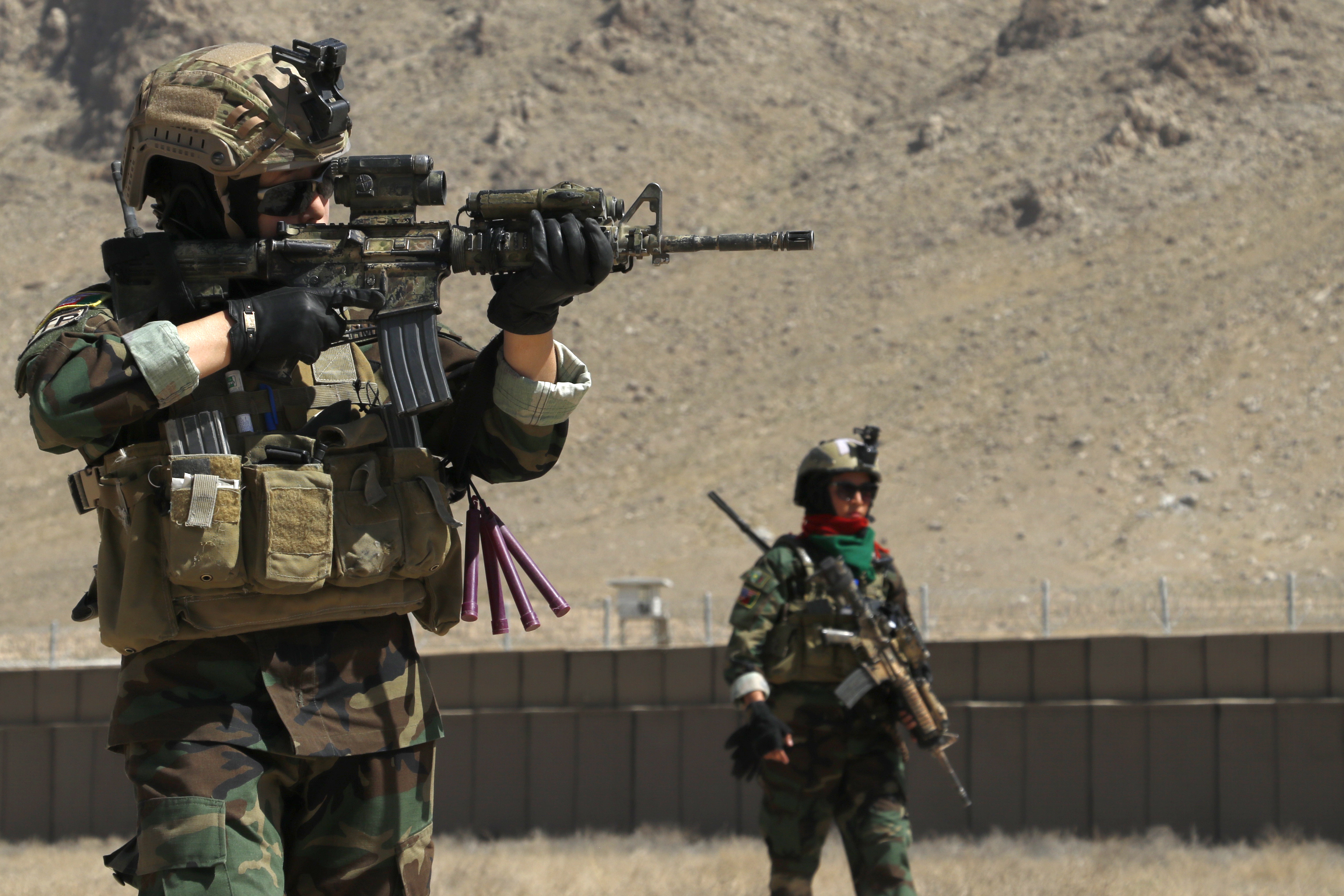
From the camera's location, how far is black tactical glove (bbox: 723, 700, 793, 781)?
579cm

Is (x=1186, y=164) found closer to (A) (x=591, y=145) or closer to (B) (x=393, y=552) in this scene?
(A) (x=591, y=145)

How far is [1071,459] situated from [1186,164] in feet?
41.1

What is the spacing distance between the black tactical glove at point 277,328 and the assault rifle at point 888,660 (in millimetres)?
3243

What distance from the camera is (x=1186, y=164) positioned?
1572 inches

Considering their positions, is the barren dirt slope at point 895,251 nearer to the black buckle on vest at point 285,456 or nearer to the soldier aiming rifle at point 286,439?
the soldier aiming rifle at point 286,439

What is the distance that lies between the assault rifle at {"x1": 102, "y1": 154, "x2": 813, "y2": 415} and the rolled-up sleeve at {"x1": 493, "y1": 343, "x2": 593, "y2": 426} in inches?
5.2

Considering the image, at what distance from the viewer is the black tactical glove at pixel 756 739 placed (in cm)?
579

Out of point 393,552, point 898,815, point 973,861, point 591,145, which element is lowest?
point 973,861

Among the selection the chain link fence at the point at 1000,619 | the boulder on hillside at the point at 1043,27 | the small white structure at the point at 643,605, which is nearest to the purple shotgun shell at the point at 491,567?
the chain link fence at the point at 1000,619

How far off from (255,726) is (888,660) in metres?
3.36

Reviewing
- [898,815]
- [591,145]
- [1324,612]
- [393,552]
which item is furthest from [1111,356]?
[393,552]

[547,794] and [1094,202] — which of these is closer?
[547,794]

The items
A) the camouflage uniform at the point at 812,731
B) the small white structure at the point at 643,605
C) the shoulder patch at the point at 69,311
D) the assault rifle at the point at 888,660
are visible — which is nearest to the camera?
the shoulder patch at the point at 69,311

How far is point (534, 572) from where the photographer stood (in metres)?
3.73
